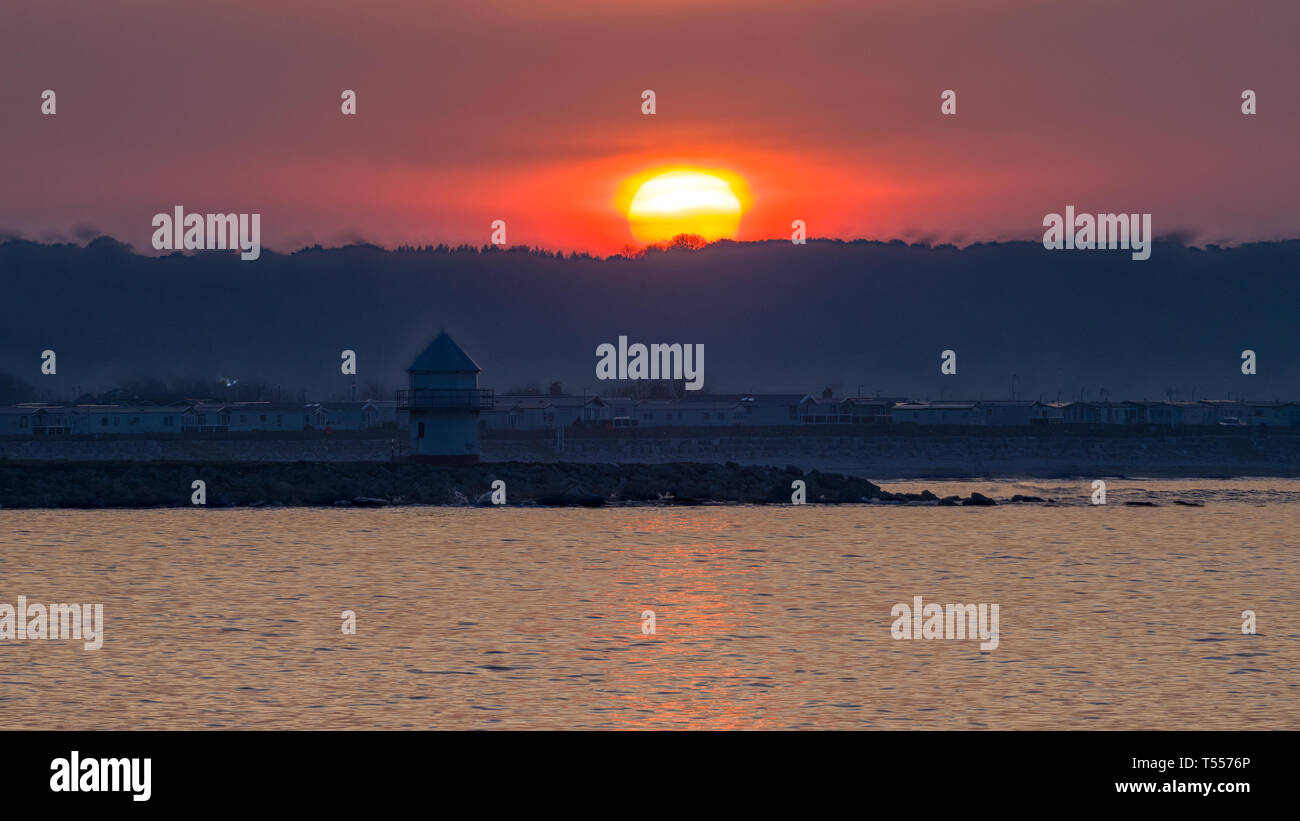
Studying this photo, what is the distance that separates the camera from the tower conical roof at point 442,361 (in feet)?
246

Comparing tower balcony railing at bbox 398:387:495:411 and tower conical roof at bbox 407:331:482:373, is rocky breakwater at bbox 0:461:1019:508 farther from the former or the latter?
tower conical roof at bbox 407:331:482:373

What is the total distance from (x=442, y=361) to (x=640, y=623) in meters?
43.8

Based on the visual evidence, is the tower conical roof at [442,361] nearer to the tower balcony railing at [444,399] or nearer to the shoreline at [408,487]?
the tower balcony railing at [444,399]

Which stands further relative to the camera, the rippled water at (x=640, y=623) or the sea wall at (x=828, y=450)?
the sea wall at (x=828, y=450)

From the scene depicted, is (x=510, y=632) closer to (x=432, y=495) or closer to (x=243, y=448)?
(x=432, y=495)

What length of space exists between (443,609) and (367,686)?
12412mm

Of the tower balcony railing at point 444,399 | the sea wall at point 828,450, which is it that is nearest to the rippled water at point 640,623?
the tower balcony railing at point 444,399

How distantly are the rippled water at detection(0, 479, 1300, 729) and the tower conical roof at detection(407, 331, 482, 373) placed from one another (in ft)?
34.3

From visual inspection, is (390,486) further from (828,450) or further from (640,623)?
(828,450)

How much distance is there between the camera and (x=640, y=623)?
1323 inches

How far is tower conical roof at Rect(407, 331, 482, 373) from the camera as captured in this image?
75.0 metres

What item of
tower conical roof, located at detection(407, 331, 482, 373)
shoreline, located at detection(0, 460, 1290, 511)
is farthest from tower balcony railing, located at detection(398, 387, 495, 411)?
shoreline, located at detection(0, 460, 1290, 511)

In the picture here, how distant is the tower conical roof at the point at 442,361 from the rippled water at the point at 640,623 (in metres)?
10.4
